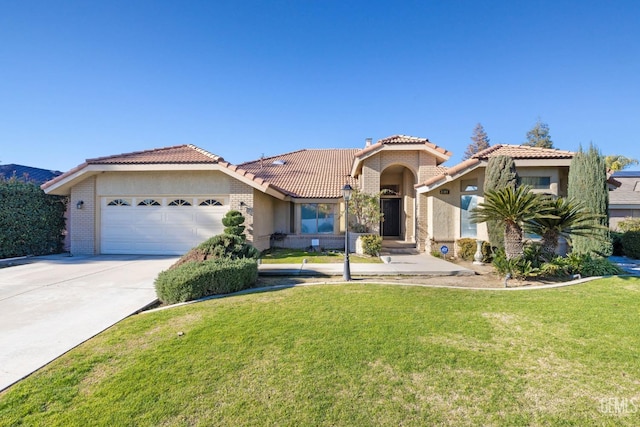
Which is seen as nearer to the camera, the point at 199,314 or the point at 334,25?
the point at 199,314

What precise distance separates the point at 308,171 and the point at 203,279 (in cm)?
1439

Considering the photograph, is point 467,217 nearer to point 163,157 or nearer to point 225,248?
point 225,248

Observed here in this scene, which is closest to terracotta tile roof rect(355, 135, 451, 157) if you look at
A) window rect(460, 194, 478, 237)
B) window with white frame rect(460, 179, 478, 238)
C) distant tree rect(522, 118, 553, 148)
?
window with white frame rect(460, 179, 478, 238)

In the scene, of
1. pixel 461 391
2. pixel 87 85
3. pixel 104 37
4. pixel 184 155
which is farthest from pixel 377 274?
pixel 87 85

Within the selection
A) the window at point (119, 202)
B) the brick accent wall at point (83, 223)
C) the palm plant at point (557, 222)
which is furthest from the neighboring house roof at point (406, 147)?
the brick accent wall at point (83, 223)

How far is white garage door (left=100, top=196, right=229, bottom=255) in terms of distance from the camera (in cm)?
1405

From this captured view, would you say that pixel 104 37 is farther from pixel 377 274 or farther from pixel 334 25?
pixel 377 274

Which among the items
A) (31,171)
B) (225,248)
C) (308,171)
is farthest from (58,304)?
(31,171)

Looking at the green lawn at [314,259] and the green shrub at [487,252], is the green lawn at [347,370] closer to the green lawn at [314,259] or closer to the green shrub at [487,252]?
the green lawn at [314,259]

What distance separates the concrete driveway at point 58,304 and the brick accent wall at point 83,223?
2.36m

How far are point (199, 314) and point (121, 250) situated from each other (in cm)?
1121

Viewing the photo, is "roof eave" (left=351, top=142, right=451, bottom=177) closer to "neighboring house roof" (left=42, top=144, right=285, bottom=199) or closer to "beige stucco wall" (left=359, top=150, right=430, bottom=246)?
"beige stucco wall" (left=359, top=150, right=430, bottom=246)

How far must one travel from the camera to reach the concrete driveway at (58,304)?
440cm

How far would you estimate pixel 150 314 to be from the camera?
600 centimetres
